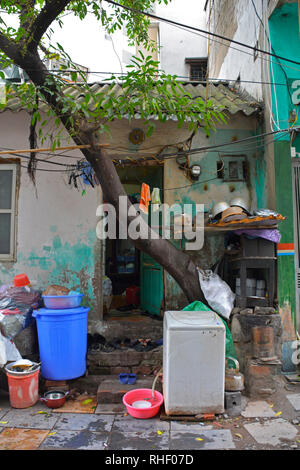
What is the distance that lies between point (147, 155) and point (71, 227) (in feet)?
5.98

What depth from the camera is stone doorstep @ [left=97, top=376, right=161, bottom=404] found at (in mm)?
4562

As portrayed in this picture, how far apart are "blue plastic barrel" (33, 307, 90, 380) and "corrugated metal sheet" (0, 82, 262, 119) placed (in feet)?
10.5

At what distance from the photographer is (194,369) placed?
13.6ft

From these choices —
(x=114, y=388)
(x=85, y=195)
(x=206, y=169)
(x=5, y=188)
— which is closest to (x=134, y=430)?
(x=114, y=388)

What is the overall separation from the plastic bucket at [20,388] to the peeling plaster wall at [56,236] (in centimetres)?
173

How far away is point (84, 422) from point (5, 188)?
Result: 4.11 m

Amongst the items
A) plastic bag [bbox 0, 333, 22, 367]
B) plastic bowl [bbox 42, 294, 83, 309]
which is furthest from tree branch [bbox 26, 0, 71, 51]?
plastic bag [bbox 0, 333, 22, 367]

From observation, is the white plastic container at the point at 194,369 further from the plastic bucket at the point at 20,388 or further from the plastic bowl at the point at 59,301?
the plastic bucket at the point at 20,388

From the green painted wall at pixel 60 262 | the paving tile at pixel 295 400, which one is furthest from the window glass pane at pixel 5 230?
the paving tile at pixel 295 400

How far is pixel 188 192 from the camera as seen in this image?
608 cm

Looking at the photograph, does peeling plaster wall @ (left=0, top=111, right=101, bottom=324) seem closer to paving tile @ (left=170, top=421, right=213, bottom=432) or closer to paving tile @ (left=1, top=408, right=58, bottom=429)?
paving tile @ (left=1, top=408, right=58, bottom=429)

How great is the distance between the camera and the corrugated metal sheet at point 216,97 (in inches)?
223
